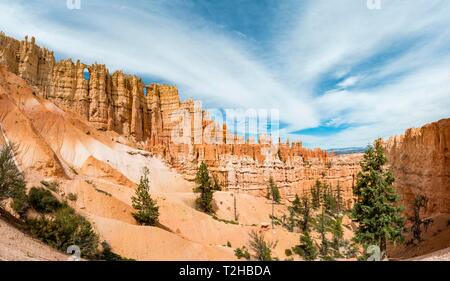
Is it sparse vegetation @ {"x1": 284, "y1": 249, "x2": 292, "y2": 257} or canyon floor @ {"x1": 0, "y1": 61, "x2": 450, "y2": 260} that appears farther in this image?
sparse vegetation @ {"x1": 284, "y1": 249, "x2": 292, "y2": 257}

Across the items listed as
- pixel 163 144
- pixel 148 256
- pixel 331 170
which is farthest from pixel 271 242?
pixel 331 170

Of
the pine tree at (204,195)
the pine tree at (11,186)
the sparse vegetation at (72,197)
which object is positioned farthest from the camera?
the pine tree at (204,195)

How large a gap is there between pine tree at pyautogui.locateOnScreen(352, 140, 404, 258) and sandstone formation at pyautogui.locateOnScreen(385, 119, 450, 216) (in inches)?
753

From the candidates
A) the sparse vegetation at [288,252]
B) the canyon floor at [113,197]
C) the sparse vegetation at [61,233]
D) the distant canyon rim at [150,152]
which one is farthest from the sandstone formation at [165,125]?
the sparse vegetation at [61,233]

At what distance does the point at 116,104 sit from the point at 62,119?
19.6 meters

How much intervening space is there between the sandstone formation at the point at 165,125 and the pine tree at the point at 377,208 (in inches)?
1909

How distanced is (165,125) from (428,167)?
61201 mm

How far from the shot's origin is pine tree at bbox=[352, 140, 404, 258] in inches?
691

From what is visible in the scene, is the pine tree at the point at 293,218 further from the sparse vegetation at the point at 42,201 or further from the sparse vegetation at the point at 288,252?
the sparse vegetation at the point at 42,201

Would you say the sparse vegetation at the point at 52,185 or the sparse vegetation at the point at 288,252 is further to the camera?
the sparse vegetation at the point at 288,252

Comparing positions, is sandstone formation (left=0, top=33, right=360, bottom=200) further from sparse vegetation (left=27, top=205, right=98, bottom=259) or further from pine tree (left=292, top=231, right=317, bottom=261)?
sparse vegetation (left=27, top=205, right=98, bottom=259)

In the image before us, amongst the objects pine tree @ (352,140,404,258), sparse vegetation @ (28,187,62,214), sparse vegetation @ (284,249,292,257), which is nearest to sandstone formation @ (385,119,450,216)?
sparse vegetation @ (284,249,292,257)

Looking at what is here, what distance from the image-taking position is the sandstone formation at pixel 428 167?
1313 inches
